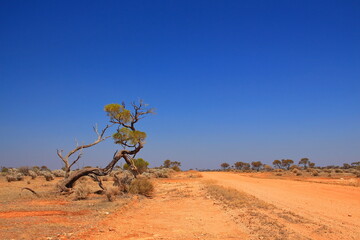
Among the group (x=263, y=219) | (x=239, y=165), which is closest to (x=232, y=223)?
(x=263, y=219)

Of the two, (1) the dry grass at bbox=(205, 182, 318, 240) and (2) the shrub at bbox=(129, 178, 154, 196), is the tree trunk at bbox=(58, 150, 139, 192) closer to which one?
(2) the shrub at bbox=(129, 178, 154, 196)

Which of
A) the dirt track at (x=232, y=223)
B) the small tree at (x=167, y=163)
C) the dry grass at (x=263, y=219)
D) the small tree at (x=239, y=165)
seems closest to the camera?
the dry grass at (x=263, y=219)

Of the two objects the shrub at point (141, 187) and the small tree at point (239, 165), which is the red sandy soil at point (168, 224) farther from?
the small tree at point (239, 165)

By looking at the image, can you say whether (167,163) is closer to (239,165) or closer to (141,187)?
(239,165)

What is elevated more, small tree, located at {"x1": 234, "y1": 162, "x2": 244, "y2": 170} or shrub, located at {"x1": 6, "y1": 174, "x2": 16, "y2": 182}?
small tree, located at {"x1": 234, "y1": 162, "x2": 244, "y2": 170}

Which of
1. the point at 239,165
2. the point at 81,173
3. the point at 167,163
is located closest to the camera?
the point at 81,173

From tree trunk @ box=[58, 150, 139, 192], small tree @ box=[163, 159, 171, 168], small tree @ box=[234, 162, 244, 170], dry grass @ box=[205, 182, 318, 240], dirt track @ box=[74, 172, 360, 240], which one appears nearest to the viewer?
dry grass @ box=[205, 182, 318, 240]

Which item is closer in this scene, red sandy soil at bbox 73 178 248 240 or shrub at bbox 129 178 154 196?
red sandy soil at bbox 73 178 248 240

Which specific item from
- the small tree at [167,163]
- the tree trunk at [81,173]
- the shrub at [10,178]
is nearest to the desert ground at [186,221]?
the tree trunk at [81,173]

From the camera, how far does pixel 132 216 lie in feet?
34.3

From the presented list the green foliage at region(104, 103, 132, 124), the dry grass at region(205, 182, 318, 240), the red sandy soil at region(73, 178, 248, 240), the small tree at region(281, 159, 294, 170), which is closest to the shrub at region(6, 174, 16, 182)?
the green foliage at region(104, 103, 132, 124)

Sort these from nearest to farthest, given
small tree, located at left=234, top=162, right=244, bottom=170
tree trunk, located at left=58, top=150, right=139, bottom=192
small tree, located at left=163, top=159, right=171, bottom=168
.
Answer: tree trunk, located at left=58, top=150, right=139, bottom=192, small tree, located at left=163, top=159, right=171, bottom=168, small tree, located at left=234, top=162, right=244, bottom=170

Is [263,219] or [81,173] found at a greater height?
[81,173]

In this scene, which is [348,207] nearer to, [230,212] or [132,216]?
[230,212]
